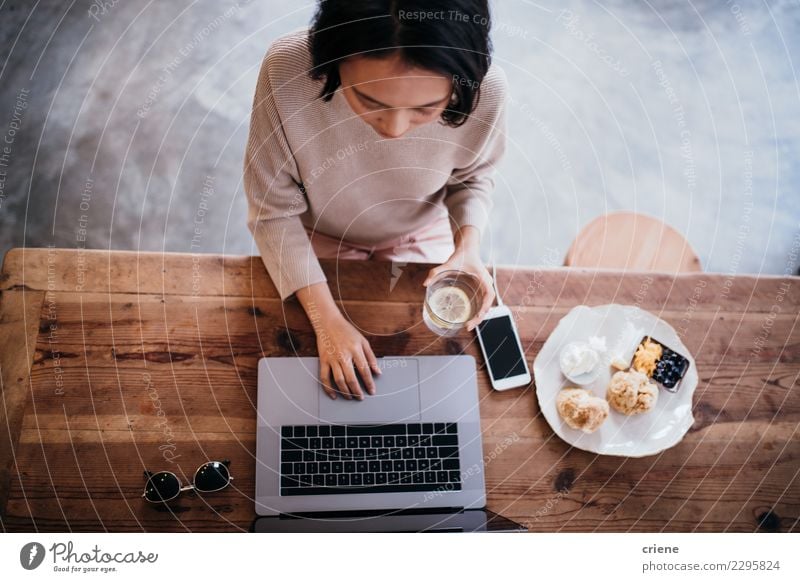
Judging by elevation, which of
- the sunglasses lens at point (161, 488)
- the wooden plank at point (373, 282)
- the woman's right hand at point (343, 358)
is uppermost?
the wooden plank at point (373, 282)

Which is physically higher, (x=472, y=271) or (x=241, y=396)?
(x=472, y=271)

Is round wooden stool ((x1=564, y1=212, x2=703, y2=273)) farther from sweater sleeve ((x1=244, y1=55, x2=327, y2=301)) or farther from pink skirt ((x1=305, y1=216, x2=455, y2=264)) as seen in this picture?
sweater sleeve ((x1=244, y1=55, x2=327, y2=301))

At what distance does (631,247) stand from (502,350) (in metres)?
0.48

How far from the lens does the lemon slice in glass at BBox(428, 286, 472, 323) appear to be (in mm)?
918

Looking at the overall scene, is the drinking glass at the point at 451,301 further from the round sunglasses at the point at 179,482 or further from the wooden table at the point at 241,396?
the round sunglasses at the point at 179,482

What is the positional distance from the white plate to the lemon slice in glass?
0.46 ft

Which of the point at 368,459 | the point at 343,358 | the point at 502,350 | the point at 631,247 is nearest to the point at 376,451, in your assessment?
the point at 368,459

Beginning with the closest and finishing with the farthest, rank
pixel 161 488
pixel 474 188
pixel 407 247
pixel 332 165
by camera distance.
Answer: pixel 161 488 < pixel 332 165 < pixel 474 188 < pixel 407 247

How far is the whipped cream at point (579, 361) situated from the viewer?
90cm

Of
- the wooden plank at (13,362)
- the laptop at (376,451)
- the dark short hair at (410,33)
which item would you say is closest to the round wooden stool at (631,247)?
the laptop at (376,451)

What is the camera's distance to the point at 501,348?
3.01ft

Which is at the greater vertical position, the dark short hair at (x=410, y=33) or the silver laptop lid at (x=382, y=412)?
the dark short hair at (x=410, y=33)

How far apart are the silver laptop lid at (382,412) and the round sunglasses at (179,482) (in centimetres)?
5

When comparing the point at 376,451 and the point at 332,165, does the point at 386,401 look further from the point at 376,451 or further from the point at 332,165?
the point at 332,165
